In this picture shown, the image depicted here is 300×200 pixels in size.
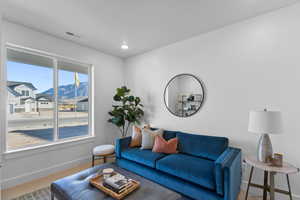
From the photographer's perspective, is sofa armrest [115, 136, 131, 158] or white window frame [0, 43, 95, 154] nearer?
white window frame [0, 43, 95, 154]

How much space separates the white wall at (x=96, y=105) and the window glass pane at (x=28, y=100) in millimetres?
255

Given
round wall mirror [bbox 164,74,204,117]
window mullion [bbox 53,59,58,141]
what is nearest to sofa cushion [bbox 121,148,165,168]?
round wall mirror [bbox 164,74,204,117]

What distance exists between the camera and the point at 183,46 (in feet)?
9.90

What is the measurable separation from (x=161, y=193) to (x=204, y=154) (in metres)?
1.16

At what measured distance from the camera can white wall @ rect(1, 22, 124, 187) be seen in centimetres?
239

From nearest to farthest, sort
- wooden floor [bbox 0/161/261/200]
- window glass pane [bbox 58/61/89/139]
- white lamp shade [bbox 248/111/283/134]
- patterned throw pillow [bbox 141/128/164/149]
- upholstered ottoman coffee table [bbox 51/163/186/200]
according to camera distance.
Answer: upholstered ottoman coffee table [bbox 51/163/186/200] → white lamp shade [bbox 248/111/283/134] → wooden floor [bbox 0/161/261/200] → patterned throw pillow [bbox 141/128/164/149] → window glass pane [bbox 58/61/89/139]

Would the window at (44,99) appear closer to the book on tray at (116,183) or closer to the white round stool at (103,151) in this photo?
the white round stool at (103,151)

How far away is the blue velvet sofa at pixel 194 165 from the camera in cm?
169

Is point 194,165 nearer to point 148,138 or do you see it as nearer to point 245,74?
point 148,138

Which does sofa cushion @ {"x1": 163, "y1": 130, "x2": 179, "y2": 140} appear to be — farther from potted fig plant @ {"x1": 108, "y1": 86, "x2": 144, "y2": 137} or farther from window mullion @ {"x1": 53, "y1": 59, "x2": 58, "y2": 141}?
window mullion @ {"x1": 53, "y1": 59, "x2": 58, "y2": 141}

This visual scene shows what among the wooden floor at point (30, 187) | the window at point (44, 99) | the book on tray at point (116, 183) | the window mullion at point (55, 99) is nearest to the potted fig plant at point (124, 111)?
the window at point (44, 99)

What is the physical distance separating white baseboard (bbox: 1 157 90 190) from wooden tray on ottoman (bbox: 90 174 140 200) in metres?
1.63

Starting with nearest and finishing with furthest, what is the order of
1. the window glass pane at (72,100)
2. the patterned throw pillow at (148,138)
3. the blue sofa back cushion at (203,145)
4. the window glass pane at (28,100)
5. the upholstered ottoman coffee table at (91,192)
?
the upholstered ottoman coffee table at (91,192) < the blue sofa back cushion at (203,145) < the window glass pane at (28,100) < the patterned throw pillow at (148,138) < the window glass pane at (72,100)

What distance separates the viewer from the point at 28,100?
2680mm
